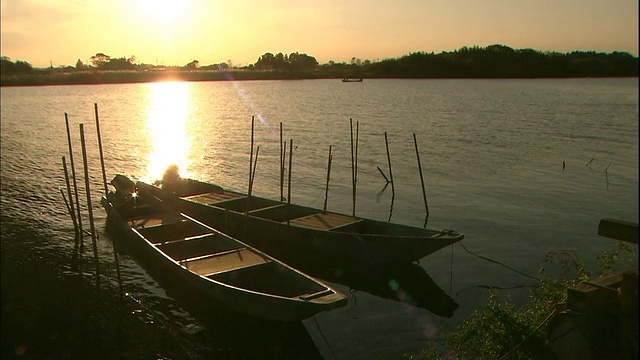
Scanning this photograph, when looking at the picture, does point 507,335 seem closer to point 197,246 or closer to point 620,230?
point 620,230

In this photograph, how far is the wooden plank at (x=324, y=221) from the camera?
17500 millimetres

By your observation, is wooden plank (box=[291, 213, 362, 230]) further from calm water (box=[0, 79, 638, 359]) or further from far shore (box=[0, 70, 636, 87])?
far shore (box=[0, 70, 636, 87])

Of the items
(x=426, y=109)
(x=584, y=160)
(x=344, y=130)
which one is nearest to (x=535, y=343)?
(x=584, y=160)

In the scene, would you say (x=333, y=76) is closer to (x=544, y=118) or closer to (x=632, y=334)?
(x=544, y=118)

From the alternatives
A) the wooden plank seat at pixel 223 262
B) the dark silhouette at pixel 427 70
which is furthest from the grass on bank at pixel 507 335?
the dark silhouette at pixel 427 70

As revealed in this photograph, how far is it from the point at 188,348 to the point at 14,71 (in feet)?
533

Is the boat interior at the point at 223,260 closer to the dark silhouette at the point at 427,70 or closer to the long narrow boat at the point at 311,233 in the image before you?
the long narrow boat at the point at 311,233

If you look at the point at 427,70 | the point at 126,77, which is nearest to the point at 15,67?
the point at 126,77

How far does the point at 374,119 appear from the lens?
57.6 metres

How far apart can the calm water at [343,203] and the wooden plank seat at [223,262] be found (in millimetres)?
1267

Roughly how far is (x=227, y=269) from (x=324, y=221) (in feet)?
17.6

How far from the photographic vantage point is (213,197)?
70.6 ft

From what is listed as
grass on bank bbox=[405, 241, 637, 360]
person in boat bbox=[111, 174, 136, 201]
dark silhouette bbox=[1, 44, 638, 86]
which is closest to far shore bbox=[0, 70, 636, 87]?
dark silhouette bbox=[1, 44, 638, 86]

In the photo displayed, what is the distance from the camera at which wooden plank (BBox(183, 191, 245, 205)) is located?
20.7 m
